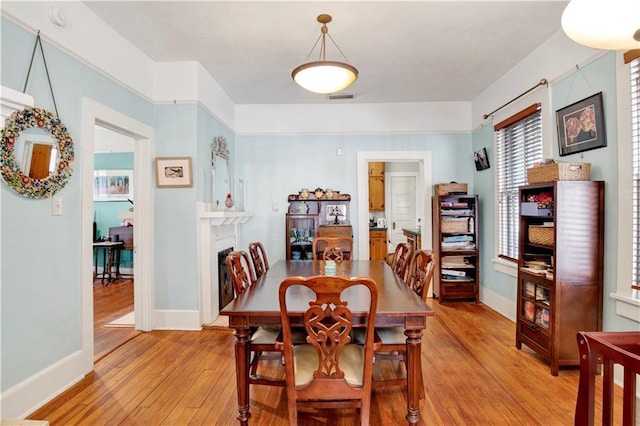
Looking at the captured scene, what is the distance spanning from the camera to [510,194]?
3.97 metres

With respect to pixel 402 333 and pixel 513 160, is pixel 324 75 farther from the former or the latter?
pixel 513 160

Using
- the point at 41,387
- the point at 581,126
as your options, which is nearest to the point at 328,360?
the point at 41,387

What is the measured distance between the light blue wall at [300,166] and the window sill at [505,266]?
1392mm

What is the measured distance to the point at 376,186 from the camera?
7.54 m

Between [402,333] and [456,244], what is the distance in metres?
2.85

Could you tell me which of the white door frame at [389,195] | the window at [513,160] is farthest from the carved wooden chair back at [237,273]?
the white door frame at [389,195]

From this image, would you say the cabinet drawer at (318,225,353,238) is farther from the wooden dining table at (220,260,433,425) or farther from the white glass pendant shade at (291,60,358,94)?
the wooden dining table at (220,260,433,425)

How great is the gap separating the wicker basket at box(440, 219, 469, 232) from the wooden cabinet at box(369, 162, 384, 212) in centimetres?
297

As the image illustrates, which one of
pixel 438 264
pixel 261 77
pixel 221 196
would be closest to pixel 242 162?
pixel 221 196

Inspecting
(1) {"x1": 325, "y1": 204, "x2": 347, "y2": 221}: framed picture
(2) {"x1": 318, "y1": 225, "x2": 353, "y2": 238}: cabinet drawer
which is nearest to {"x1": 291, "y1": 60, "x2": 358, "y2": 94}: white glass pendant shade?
(2) {"x1": 318, "y1": 225, "x2": 353, "y2": 238}: cabinet drawer

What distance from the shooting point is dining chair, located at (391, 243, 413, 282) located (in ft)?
9.11

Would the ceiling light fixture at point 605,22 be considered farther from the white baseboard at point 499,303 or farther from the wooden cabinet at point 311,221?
the wooden cabinet at point 311,221

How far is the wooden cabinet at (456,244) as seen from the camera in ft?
15.1

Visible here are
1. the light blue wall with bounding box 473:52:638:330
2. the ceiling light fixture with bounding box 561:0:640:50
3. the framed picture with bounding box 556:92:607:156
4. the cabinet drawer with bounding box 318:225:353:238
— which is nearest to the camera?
the ceiling light fixture with bounding box 561:0:640:50
